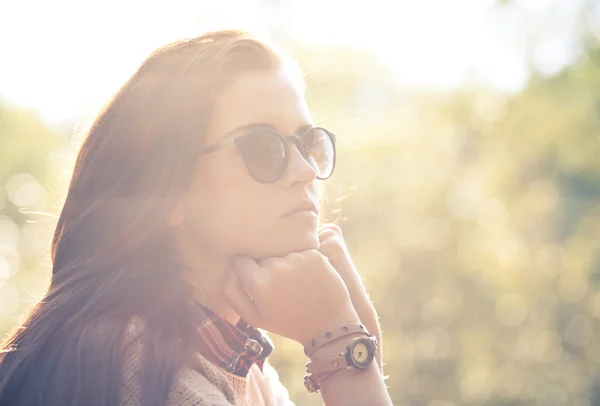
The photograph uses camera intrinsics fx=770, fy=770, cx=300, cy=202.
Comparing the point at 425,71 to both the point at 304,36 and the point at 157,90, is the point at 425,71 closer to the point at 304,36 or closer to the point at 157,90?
the point at 304,36

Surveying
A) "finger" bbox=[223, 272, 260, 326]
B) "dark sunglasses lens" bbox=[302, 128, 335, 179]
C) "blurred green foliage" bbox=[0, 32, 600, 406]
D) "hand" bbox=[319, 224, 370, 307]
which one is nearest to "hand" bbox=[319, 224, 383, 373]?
"hand" bbox=[319, 224, 370, 307]

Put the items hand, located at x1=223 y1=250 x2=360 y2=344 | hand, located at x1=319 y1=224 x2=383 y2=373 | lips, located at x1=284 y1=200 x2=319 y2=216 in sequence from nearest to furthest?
hand, located at x1=223 y1=250 x2=360 y2=344
lips, located at x1=284 y1=200 x2=319 y2=216
hand, located at x1=319 y1=224 x2=383 y2=373

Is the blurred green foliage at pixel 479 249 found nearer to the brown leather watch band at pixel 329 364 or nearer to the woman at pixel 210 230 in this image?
the woman at pixel 210 230

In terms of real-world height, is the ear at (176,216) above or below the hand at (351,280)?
above

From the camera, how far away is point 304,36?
19.1 meters

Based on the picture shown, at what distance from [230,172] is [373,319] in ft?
2.32

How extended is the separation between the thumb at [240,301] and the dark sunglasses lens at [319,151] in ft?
1.48

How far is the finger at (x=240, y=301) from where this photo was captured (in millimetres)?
2139

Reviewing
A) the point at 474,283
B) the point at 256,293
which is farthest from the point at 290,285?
the point at 474,283

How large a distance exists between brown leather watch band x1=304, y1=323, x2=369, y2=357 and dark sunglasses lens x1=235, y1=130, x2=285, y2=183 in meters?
0.46

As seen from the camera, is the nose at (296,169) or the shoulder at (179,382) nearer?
the shoulder at (179,382)

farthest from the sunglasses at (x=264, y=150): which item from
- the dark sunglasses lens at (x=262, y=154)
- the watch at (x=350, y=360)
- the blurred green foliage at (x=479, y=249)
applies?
the blurred green foliage at (x=479, y=249)

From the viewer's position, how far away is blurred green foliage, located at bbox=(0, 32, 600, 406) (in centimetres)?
1127

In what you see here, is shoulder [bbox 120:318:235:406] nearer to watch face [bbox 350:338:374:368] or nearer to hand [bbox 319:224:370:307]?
watch face [bbox 350:338:374:368]
